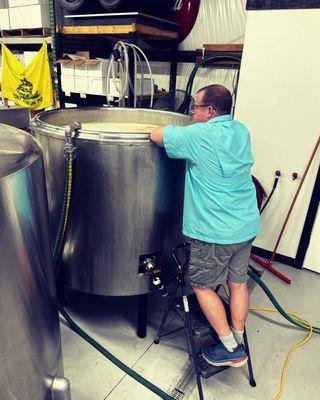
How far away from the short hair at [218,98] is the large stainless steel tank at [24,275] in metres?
0.76

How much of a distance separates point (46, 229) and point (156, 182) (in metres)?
0.59

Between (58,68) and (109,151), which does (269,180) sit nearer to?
(109,151)

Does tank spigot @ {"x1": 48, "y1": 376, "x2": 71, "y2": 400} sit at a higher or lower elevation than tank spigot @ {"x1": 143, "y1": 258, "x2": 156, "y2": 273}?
lower

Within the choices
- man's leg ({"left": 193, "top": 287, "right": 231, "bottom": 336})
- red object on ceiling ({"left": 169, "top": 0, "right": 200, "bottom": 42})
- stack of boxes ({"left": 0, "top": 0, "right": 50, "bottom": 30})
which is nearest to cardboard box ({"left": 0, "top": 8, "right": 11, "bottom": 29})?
stack of boxes ({"left": 0, "top": 0, "right": 50, "bottom": 30})

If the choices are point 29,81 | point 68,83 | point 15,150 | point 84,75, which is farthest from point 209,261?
point 29,81

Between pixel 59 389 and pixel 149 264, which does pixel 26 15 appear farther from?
pixel 59 389

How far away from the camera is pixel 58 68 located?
3.13 metres

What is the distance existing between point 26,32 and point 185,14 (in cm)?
184

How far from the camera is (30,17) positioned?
11.5 feet

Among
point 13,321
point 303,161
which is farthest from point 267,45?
point 13,321

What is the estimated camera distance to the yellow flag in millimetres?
3670

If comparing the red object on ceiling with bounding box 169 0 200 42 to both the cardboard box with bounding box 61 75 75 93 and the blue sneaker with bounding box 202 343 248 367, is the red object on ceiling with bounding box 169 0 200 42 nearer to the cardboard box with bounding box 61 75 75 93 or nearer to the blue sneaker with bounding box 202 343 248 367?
the cardboard box with bounding box 61 75 75 93

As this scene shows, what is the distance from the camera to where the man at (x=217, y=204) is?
1308mm

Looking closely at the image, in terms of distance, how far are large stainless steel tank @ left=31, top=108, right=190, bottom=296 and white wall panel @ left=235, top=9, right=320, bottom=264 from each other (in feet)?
3.29
